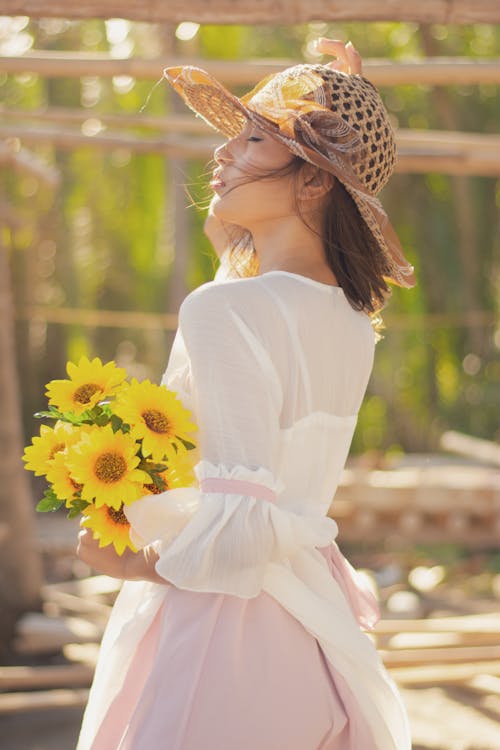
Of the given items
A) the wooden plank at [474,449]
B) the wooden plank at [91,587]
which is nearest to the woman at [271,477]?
the wooden plank at [91,587]

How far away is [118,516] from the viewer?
1739 millimetres

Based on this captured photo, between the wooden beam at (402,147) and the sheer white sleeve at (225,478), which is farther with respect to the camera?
the wooden beam at (402,147)

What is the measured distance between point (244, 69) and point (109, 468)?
2025 millimetres

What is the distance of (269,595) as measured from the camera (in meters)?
1.78

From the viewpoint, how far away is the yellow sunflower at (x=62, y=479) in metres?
1.72

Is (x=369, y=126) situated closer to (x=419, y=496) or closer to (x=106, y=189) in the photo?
(x=419, y=496)

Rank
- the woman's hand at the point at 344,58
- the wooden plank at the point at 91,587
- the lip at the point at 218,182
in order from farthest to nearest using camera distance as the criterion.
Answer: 1. the wooden plank at the point at 91,587
2. the woman's hand at the point at 344,58
3. the lip at the point at 218,182

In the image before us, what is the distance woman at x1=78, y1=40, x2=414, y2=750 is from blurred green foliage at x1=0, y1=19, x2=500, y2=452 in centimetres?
1030

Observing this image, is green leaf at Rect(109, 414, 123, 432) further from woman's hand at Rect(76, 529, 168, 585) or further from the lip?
the lip

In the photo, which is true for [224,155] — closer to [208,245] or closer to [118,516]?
[118,516]

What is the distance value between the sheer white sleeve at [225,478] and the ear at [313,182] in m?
0.25

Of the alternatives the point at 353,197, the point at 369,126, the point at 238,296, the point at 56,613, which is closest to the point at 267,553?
the point at 238,296

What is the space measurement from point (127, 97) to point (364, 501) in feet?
41.0

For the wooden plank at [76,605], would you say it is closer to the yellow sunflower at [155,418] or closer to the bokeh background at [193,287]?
the bokeh background at [193,287]
